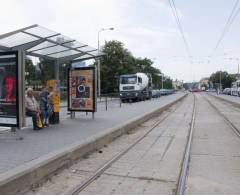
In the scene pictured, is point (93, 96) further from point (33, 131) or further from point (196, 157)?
point (196, 157)

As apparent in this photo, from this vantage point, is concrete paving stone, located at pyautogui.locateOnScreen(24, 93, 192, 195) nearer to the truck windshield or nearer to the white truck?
the white truck

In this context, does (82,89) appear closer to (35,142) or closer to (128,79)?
(35,142)

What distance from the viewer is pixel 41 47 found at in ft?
42.1

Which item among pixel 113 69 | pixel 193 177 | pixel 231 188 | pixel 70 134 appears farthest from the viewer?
pixel 113 69

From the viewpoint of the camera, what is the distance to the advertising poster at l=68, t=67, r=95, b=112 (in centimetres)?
1490

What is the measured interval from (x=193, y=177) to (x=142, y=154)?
94.8 inches

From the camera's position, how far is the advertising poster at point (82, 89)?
1490 cm

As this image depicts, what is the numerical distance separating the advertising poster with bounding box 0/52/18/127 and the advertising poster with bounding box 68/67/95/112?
226 inches

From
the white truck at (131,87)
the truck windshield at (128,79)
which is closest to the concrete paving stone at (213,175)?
Result: the white truck at (131,87)

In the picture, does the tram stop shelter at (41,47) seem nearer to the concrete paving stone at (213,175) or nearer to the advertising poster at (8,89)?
the advertising poster at (8,89)

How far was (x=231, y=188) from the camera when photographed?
611cm

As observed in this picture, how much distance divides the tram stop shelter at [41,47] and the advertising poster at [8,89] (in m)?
0.14

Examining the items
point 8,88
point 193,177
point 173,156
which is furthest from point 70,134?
point 193,177

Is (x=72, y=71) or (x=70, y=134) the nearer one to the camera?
(x=70, y=134)
